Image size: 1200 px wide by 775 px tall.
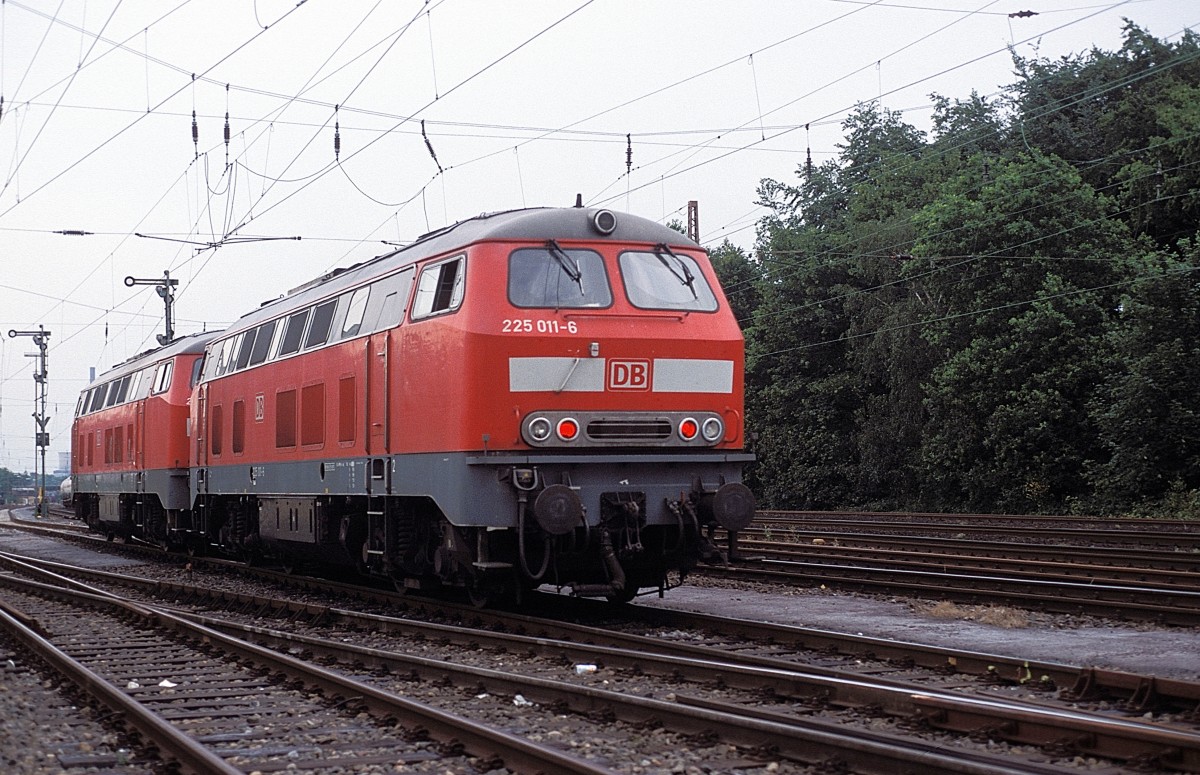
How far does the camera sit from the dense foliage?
29.2 meters

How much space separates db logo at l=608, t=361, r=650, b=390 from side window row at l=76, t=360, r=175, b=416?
15055mm

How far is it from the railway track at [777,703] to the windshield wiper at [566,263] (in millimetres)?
3145

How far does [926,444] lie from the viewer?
118 ft

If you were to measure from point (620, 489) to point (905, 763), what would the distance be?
233 inches

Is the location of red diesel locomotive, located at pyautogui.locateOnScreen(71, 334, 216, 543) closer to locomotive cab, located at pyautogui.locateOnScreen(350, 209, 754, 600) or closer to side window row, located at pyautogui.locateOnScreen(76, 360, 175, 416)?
side window row, located at pyautogui.locateOnScreen(76, 360, 175, 416)

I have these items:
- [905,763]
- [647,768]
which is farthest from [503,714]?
[905,763]

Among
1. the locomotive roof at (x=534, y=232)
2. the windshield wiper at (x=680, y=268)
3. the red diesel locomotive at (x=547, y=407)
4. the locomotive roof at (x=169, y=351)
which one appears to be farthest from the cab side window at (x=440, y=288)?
the locomotive roof at (x=169, y=351)

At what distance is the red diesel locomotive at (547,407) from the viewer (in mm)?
11406

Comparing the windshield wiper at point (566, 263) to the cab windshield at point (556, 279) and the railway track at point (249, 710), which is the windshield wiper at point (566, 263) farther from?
the railway track at point (249, 710)

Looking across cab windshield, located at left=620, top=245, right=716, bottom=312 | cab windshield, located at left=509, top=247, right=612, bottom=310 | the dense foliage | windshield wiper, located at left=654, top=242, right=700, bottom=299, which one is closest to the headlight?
cab windshield, located at left=509, top=247, right=612, bottom=310

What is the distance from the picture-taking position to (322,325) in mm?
15469

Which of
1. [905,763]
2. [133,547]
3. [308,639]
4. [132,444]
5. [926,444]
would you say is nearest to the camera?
[905,763]

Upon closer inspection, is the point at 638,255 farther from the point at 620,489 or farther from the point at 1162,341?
the point at 1162,341

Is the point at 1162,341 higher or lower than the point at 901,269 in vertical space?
lower
